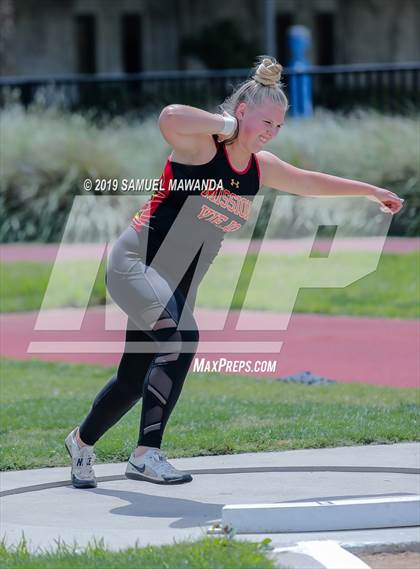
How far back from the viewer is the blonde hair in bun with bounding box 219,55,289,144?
5926 mm

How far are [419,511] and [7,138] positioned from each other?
46.4 feet

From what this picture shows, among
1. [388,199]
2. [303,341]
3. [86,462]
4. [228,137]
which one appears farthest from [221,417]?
[303,341]

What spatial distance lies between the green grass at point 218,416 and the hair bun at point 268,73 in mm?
2315

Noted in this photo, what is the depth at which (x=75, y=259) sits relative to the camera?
49.4 feet

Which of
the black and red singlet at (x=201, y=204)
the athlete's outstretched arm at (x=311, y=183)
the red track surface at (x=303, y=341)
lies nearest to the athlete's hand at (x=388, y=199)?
the athlete's outstretched arm at (x=311, y=183)

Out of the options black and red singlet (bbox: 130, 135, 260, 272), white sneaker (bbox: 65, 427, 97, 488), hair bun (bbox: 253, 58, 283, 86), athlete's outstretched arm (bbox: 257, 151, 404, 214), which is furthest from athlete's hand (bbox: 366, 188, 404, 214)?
white sneaker (bbox: 65, 427, 97, 488)

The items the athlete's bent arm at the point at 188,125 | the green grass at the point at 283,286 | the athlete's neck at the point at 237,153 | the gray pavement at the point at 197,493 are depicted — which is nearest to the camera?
the gray pavement at the point at 197,493

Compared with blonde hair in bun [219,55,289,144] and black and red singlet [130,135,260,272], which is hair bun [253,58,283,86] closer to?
blonde hair in bun [219,55,289,144]

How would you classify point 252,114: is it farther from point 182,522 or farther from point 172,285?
point 182,522

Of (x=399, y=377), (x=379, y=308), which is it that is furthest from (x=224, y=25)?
(x=399, y=377)

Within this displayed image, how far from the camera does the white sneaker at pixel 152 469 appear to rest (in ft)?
19.8

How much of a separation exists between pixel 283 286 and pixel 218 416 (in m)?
5.71

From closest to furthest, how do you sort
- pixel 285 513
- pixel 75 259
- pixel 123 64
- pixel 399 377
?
pixel 285 513, pixel 399 377, pixel 75 259, pixel 123 64

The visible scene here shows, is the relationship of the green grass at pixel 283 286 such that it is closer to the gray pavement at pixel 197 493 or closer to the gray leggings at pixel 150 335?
the gray pavement at pixel 197 493
